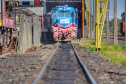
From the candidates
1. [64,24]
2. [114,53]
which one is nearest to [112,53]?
[114,53]

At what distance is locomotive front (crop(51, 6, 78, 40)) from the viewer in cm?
2174

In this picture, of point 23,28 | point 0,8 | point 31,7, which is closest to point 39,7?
point 31,7

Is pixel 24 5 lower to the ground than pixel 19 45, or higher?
higher

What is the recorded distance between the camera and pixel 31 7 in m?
22.3

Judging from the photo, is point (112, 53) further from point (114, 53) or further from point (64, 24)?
point (64, 24)

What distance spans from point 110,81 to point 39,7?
727 inches

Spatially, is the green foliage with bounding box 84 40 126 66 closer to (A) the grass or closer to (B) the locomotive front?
(A) the grass

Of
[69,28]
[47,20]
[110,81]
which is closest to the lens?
[110,81]

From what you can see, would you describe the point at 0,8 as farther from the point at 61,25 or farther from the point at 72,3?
the point at 72,3

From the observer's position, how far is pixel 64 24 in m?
21.8

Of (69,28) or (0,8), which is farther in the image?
(69,28)

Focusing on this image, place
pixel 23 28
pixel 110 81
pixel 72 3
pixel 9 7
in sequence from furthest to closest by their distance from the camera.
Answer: pixel 72 3 → pixel 23 28 → pixel 9 7 → pixel 110 81

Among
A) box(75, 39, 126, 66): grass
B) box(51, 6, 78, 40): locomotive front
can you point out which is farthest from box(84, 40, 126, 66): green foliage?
box(51, 6, 78, 40): locomotive front

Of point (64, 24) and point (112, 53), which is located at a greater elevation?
point (64, 24)
